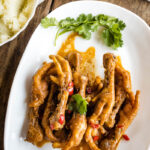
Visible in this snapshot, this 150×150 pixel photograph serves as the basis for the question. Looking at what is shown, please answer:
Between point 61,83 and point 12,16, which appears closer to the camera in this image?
point 12,16

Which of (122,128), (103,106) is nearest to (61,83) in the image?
(103,106)

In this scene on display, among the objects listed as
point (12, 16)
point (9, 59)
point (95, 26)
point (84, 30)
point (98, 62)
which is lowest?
point (9, 59)

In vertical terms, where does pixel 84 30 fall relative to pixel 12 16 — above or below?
above

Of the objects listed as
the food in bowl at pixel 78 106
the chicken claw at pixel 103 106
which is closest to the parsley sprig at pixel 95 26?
the food in bowl at pixel 78 106

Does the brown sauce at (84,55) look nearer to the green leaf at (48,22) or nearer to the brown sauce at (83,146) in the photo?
the green leaf at (48,22)

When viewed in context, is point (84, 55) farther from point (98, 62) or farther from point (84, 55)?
point (98, 62)

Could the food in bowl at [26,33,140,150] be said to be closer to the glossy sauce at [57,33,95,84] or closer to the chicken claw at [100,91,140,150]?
the chicken claw at [100,91,140,150]

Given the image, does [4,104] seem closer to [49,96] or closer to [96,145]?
[49,96]
